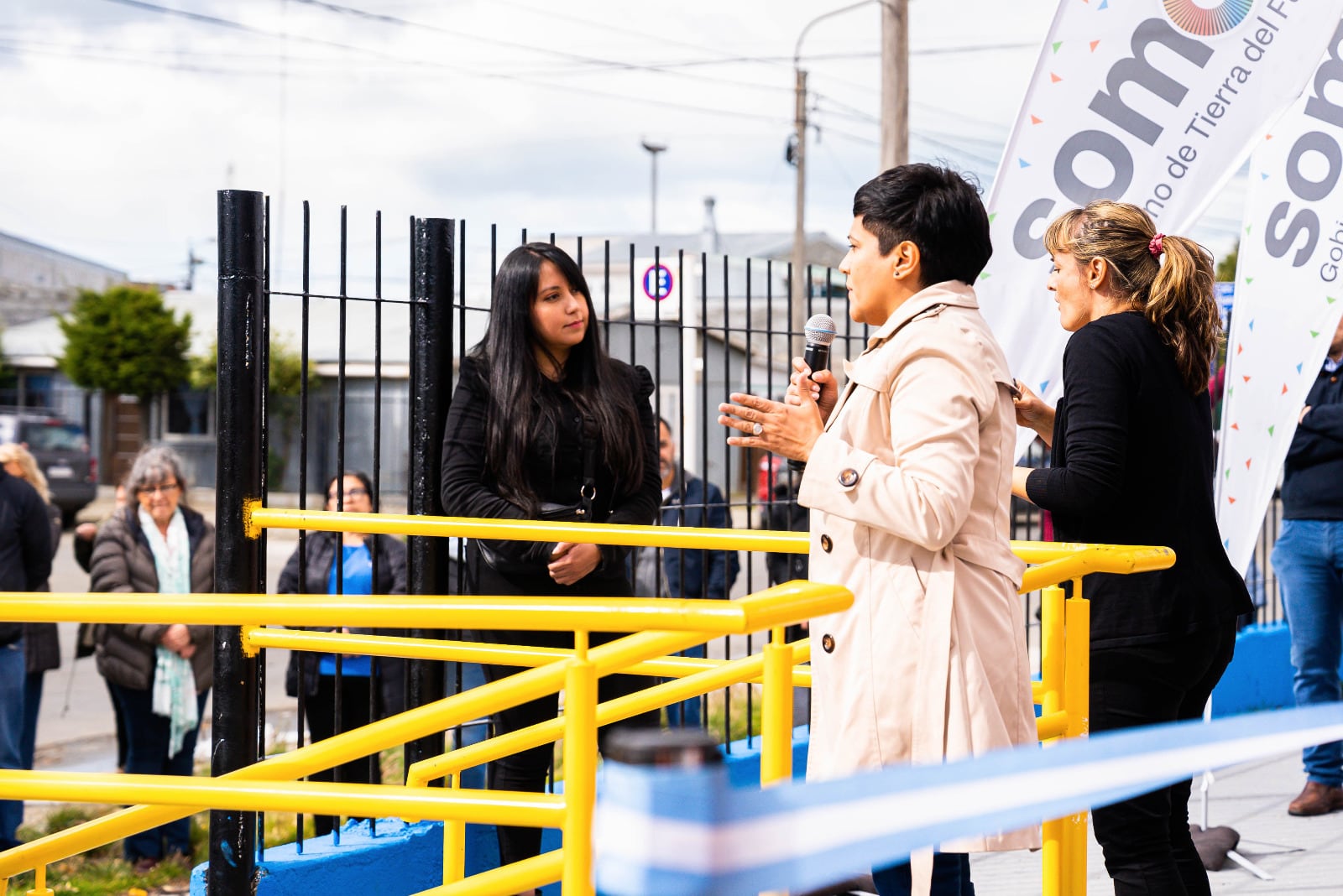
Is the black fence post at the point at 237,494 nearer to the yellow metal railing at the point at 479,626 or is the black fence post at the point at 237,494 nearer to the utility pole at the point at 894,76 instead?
the yellow metal railing at the point at 479,626

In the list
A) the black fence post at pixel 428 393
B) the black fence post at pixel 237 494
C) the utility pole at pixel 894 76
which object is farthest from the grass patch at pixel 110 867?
the utility pole at pixel 894 76

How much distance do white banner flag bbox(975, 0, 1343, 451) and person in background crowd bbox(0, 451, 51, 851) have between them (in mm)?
4371

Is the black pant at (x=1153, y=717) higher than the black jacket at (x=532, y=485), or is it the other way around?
the black jacket at (x=532, y=485)

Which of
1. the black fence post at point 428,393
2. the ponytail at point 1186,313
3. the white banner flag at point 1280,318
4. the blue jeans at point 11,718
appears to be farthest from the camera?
the blue jeans at point 11,718

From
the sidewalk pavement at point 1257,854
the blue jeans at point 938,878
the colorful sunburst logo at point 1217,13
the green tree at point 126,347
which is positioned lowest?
the sidewalk pavement at point 1257,854

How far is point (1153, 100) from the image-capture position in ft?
15.1

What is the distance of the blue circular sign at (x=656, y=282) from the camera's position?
4.88 m

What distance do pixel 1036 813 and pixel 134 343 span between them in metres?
38.3

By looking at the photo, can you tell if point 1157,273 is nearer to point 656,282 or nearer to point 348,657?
point 656,282

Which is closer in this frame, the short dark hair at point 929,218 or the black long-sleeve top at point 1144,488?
the short dark hair at point 929,218

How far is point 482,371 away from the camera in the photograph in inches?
146

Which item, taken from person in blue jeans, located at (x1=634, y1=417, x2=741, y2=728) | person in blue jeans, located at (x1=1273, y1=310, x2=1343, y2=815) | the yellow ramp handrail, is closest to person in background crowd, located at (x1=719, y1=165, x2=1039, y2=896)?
the yellow ramp handrail

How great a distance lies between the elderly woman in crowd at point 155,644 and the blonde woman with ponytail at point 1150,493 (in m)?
4.26

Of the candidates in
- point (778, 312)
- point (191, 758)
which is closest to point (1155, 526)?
point (191, 758)
